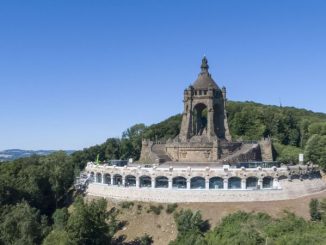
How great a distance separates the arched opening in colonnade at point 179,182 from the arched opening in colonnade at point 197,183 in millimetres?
1059

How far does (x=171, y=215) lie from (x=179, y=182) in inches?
273

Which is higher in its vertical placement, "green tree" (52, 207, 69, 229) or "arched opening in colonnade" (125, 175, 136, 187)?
"arched opening in colonnade" (125, 175, 136, 187)

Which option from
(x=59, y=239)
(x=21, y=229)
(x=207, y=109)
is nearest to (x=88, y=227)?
(x=59, y=239)

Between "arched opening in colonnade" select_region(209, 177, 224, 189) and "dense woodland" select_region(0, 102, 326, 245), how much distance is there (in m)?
7.73

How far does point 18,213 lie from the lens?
63.8 m

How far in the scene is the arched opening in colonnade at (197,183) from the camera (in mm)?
71094

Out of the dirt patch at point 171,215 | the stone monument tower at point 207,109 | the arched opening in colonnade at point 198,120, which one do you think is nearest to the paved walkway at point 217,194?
the dirt patch at point 171,215

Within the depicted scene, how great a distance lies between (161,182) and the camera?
7331 centimetres

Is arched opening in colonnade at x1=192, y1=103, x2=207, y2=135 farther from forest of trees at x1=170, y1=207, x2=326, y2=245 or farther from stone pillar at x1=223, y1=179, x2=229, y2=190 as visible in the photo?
forest of trees at x1=170, y1=207, x2=326, y2=245

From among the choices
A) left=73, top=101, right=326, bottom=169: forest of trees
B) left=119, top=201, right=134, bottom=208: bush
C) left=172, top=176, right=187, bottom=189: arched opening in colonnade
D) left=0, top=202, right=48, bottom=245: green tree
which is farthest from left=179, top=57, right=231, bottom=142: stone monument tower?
left=0, top=202, right=48, bottom=245: green tree

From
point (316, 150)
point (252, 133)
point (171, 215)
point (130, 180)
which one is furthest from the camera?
point (252, 133)

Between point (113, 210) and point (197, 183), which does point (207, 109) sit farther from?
point (113, 210)

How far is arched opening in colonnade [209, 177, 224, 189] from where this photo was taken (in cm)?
7044

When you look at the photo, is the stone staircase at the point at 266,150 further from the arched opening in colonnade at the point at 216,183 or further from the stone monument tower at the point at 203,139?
the arched opening in colonnade at the point at 216,183
